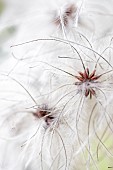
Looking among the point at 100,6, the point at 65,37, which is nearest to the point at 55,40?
the point at 65,37

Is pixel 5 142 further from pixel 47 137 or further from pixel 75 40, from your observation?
pixel 75 40

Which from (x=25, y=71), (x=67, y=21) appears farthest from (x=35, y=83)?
(x=67, y=21)

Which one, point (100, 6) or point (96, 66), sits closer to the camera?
point (96, 66)

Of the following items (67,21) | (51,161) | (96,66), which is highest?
(67,21)

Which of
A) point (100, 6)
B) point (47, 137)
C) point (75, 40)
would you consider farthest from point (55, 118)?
point (100, 6)

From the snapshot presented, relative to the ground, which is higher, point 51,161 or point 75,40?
point 75,40

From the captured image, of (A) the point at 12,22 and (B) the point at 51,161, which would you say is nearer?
(B) the point at 51,161

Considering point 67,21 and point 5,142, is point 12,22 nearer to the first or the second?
point 67,21

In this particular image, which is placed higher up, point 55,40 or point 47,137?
point 55,40

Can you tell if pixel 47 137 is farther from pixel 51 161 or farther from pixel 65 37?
pixel 65 37
